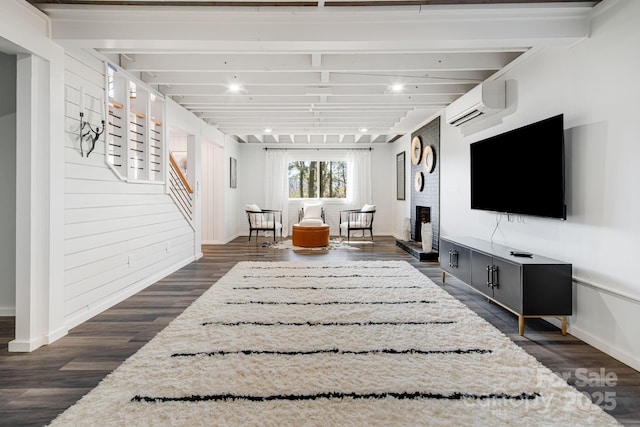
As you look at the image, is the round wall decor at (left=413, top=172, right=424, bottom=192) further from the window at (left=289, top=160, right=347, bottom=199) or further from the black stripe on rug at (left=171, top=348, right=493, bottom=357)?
the black stripe on rug at (left=171, top=348, right=493, bottom=357)

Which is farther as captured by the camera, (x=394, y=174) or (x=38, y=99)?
(x=394, y=174)

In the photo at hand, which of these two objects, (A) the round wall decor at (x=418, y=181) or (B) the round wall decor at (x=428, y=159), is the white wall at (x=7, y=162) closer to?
(B) the round wall decor at (x=428, y=159)

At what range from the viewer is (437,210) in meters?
5.79

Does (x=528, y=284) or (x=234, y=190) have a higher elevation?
(x=234, y=190)

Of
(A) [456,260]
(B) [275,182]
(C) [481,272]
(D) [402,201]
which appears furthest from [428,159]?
(B) [275,182]

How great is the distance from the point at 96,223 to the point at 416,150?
18.0 feet

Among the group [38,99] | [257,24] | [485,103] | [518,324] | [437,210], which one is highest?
[257,24]

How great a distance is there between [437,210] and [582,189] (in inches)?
126

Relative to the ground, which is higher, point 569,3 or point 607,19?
point 569,3

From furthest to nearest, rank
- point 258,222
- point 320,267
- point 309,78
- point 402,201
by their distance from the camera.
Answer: point 402,201 < point 258,222 < point 320,267 < point 309,78

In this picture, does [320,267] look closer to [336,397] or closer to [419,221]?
[419,221]

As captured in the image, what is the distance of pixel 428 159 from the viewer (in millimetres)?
6121

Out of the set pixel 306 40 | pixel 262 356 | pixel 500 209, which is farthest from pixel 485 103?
pixel 262 356

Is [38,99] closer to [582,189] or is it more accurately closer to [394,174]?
[582,189]
